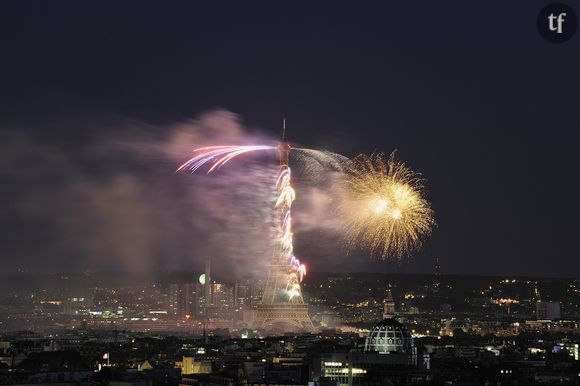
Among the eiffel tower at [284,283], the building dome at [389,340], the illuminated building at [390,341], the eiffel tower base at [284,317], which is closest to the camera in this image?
the illuminated building at [390,341]

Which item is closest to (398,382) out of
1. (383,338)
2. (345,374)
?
(345,374)

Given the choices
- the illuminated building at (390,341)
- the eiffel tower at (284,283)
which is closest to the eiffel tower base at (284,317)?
the eiffel tower at (284,283)

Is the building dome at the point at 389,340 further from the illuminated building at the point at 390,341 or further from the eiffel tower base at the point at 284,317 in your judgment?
the eiffel tower base at the point at 284,317

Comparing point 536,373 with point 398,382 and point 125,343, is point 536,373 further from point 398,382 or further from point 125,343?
point 125,343

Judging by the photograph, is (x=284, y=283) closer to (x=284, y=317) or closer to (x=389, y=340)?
(x=284, y=317)

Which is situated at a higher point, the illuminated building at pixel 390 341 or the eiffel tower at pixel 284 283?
the eiffel tower at pixel 284 283

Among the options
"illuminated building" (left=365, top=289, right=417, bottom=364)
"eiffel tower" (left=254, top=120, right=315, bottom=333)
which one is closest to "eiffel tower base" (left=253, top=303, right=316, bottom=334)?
"eiffel tower" (left=254, top=120, right=315, bottom=333)

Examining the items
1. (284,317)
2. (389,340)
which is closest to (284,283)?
(284,317)
